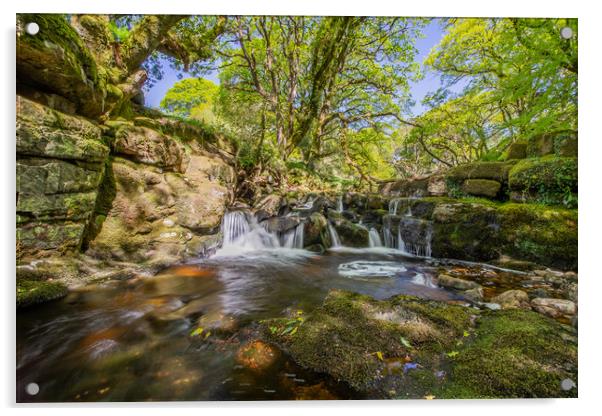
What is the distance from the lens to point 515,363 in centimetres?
136

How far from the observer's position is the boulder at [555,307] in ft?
6.23

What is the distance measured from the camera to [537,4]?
6.33 feet

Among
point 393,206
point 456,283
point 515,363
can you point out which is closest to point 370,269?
point 456,283

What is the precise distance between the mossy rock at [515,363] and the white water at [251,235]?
379cm

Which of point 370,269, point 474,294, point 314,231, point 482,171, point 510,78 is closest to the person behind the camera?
point 474,294

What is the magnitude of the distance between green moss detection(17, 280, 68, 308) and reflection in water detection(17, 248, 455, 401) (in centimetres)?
9

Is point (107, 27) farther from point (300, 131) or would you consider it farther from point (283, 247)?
point (300, 131)

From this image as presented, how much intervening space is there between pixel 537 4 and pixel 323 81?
18.3ft

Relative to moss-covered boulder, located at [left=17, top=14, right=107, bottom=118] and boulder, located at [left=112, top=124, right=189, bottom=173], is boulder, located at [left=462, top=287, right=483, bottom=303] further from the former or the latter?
boulder, located at [left=112, top=124, right=189, bottom=173]

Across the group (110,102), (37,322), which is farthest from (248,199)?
(37,322)

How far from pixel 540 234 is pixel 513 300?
64.3 inches

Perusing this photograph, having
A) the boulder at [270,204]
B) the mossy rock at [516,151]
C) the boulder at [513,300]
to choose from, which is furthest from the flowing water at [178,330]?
the mossy rock at [516,151]

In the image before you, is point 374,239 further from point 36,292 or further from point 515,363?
point 36,292

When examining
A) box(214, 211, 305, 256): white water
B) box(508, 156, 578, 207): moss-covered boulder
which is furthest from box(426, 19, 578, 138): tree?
box(214, 211, 305, 256): white water
